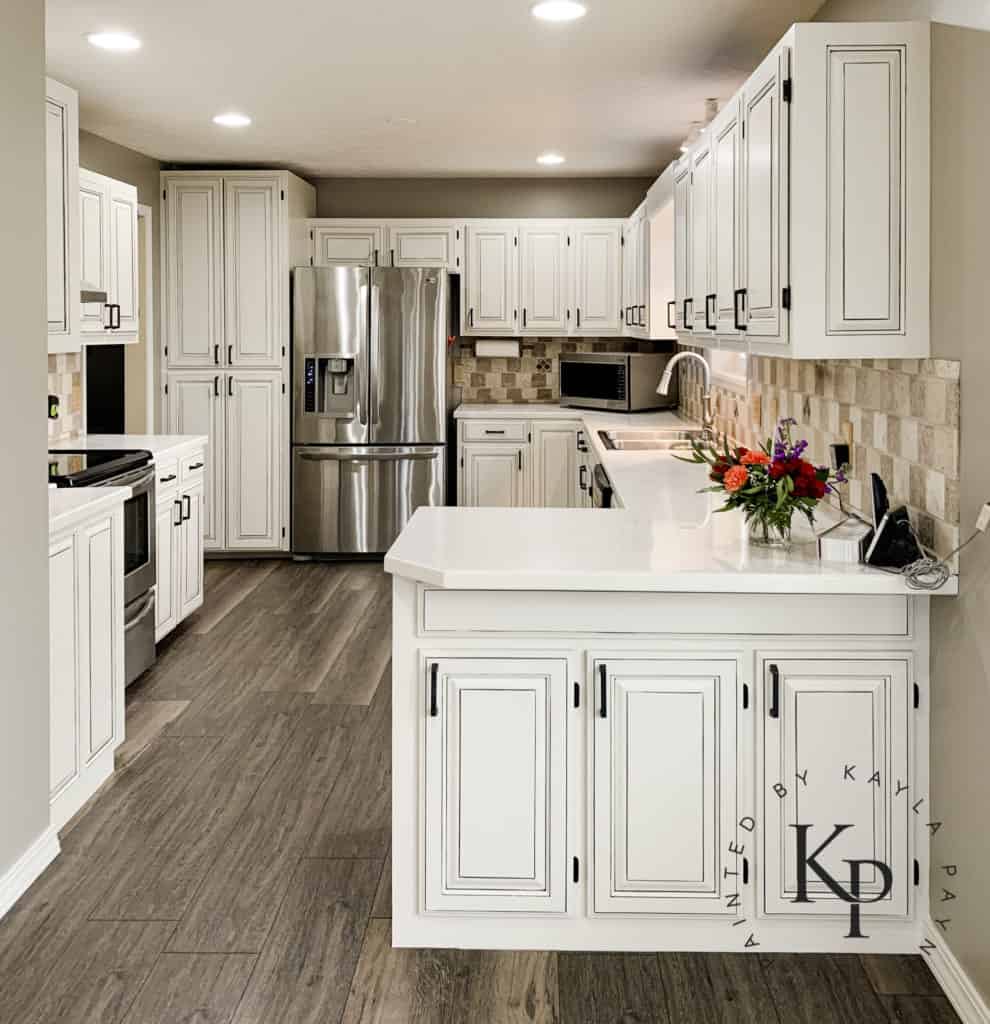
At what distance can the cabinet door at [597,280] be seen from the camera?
25.3ft

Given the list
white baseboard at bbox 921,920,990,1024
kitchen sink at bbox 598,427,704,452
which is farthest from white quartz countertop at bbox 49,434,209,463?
white baseboard at bbox 921,920,990,1024

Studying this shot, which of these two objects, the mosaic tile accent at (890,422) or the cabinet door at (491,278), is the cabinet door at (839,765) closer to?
the mosaic tile accent at (890,422)

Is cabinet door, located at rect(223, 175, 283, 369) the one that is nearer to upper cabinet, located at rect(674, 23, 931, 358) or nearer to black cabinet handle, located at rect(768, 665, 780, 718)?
upper cabinet, located at rect(674, 23, 931, 358)

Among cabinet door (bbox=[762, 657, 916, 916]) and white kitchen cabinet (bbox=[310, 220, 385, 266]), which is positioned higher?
white kitchen cabinet (bbox=[310, 220, 385, 266])

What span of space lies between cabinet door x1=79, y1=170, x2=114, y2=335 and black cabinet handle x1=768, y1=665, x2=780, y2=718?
363 cm

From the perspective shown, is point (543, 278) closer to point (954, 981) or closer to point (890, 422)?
point (890, 422)

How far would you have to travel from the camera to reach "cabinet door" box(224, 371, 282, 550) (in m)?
7.47

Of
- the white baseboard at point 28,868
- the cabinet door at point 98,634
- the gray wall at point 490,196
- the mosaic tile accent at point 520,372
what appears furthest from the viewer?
the mosaic tile accent at point 520,372

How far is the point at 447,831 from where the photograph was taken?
2691 mm

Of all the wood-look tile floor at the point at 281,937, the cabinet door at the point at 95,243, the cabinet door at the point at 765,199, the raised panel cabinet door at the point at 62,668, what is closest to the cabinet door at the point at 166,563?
the cabinet door at the point at 95,243

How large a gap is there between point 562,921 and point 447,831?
→ 0.34 m

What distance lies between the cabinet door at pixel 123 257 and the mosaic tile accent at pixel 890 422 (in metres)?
3.03

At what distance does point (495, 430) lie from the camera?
7539 mm

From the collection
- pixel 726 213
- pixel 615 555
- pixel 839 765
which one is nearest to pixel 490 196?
pixel 726 213
